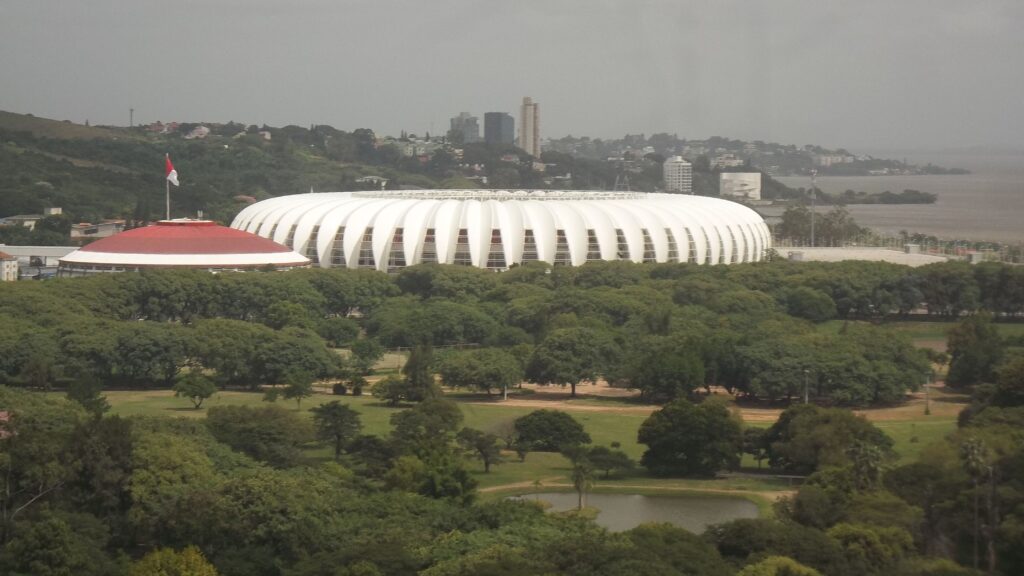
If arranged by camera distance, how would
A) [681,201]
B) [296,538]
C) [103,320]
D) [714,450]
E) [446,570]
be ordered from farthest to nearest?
[681,201] < [103,320] < [714,450] < [296,538] < [446,570]

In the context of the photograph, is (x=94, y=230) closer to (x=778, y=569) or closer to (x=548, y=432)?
(x=548, y=432)

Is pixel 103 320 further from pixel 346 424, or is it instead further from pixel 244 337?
pixel 346 424

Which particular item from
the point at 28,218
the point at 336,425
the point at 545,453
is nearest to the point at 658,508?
the point at 545,453

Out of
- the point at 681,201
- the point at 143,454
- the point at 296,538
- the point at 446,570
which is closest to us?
the point at 446,570

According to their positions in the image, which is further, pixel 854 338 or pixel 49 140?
pixel 49 140

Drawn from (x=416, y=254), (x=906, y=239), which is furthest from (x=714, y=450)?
(x=906, y=239)

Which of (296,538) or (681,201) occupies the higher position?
(681,201)
